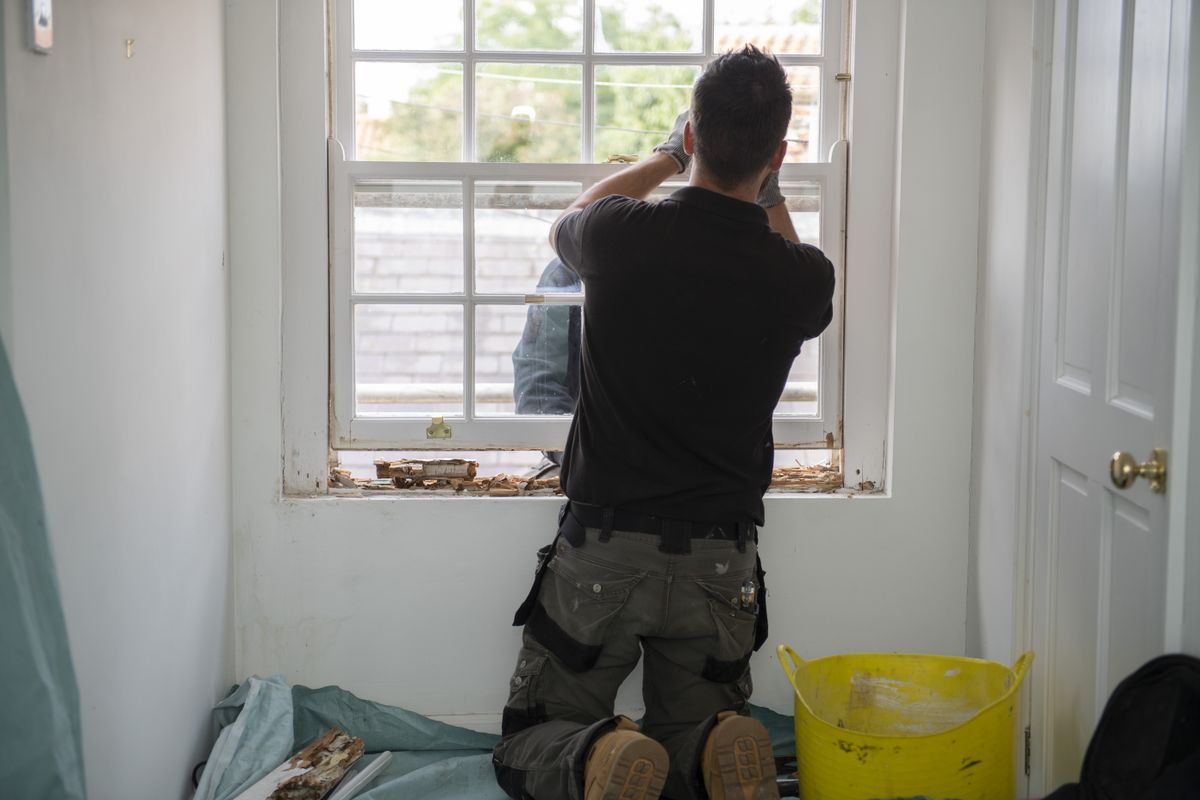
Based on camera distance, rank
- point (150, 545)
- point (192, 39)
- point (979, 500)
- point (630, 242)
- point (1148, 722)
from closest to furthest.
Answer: point (1148, 722)
point (630, 242)
point (150, 545)
point (192, 39)
point (979, 500)

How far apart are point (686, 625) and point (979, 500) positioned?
956mm

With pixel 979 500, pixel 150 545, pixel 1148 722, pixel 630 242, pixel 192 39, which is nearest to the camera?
pixel 1148 722

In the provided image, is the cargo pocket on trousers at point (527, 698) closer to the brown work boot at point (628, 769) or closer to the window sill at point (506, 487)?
the brown work boot at point (628, 769)

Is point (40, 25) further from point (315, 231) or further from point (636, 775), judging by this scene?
point (636, 775)

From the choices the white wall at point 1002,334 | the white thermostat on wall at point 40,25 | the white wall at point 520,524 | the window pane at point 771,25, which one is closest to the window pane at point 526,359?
the white wall at point 520,524

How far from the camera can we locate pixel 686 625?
7.16ft

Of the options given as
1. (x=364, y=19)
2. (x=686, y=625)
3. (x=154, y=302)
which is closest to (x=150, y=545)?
(x=154, y=302)

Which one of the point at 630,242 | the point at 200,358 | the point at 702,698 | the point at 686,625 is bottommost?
the point at 702,698

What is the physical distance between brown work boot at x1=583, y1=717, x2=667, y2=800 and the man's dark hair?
1.02 meters

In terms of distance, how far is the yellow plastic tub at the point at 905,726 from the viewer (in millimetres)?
2086

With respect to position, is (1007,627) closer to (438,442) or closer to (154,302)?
(438,442)

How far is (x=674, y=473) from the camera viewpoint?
213 cm

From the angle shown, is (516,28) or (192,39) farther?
(516,28)

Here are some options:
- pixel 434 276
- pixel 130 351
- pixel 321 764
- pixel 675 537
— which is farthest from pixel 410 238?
pixel 321 764
